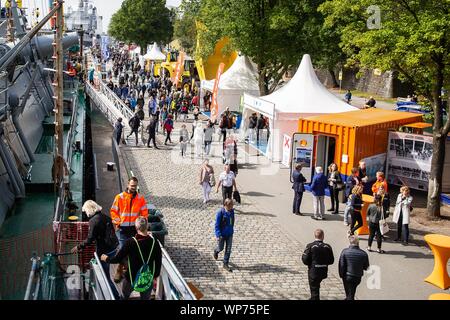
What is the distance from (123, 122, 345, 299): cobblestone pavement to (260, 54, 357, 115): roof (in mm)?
5190

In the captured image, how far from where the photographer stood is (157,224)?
11.1m

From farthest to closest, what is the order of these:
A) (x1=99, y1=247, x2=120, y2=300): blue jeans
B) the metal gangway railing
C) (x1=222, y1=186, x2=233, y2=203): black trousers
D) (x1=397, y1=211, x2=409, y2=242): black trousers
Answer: the metal gangway railing, (x1=222, y1=186, x2=233, y2=203): black trousers, (x1=397, y1=211, x2=409, y2=242): black trousers, (x1=99, y1=247, x2=120, y2=300): blue jeans

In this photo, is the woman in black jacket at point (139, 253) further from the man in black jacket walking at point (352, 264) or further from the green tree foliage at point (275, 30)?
the green tree foliage at point (275, 30)

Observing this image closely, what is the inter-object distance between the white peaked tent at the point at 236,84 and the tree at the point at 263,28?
4.36 feet

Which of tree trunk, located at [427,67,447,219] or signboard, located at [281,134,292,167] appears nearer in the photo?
tree trunk, located at [427,67,447,219]

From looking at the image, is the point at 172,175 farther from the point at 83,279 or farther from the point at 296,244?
the point at 83,279

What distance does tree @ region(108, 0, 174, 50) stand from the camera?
8188 centimetres

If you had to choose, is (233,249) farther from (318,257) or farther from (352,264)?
(352,264)

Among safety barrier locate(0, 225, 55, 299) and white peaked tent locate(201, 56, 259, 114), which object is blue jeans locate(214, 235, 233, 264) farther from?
white peaked tent locate(201, 56, 259, 114)

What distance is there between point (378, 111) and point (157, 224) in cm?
1198

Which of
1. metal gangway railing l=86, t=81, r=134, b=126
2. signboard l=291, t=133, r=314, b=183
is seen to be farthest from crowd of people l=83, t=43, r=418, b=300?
metal gangway railing l=86, t=81, r=134, b=126

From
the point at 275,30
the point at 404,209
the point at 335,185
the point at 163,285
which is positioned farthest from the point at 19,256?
the point at 275,30

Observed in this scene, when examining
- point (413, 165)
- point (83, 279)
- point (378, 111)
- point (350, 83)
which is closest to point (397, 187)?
point (413, 165)

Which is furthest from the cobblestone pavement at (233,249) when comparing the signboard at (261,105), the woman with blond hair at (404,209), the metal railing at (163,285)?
the signboard at (261,105)
